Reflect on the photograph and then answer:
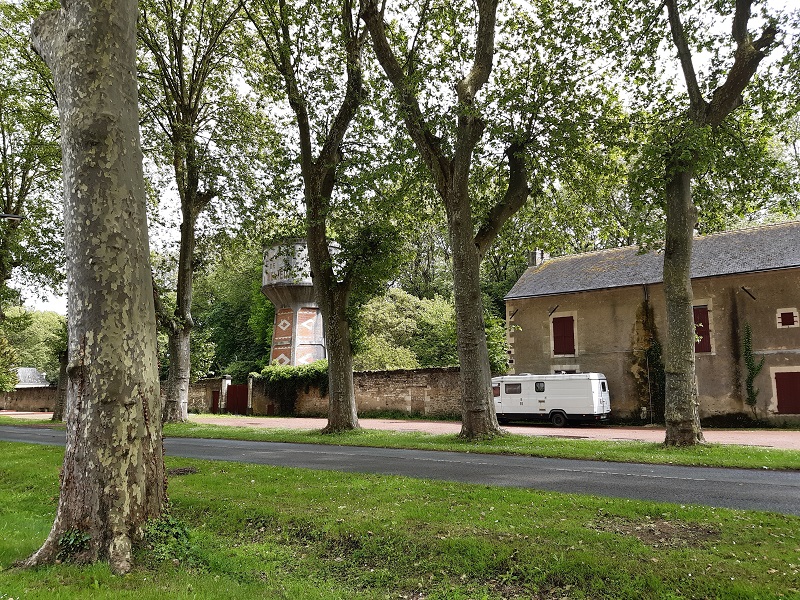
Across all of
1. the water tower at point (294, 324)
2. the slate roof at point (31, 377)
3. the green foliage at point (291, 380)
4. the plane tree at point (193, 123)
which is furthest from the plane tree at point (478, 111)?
the slate roof at point (31, 377)

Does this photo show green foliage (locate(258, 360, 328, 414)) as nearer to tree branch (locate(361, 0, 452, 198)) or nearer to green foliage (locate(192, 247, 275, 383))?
green foliage (locate(192, 247, 275, 383))

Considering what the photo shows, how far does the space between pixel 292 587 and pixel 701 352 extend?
26565 mm

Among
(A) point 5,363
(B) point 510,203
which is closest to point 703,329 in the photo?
(B) point 510,203

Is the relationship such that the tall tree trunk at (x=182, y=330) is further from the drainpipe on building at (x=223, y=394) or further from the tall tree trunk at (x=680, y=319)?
the tall tree trunk at (x=680, y=319)

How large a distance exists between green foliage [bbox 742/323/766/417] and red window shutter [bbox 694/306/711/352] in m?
1.43

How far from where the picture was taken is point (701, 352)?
26.9 meters

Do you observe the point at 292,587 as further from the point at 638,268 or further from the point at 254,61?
the point at 638,268

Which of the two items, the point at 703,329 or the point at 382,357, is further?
the point at 382,357

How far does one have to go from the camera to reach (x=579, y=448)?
14469 millimetres

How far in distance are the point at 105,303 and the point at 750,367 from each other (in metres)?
26.8

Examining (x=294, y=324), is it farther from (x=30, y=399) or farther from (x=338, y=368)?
(x=30, y=399)

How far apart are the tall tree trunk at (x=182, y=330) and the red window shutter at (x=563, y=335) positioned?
18011 millimetres

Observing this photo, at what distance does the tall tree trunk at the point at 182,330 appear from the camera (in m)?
25.0

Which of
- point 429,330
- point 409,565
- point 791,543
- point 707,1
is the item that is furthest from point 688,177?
point 429,330
